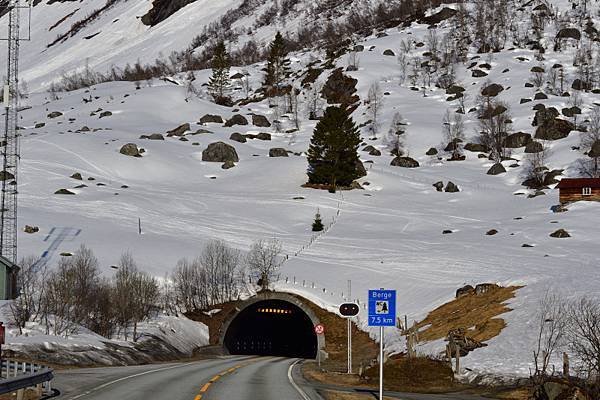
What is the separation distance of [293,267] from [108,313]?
2028cm

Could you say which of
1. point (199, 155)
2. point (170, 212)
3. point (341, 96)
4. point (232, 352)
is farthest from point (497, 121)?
point (232, 352)

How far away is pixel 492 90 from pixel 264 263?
9849 centimetres

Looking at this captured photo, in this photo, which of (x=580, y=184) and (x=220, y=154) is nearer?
(x=580, y=184)

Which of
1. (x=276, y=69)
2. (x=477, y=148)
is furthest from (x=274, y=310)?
(x=276, y=69)

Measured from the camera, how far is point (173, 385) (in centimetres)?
2538

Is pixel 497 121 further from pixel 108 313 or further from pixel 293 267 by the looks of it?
pixel 108 313

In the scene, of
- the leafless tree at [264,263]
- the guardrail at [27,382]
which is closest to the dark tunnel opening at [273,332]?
the leafless tree at [264,263]

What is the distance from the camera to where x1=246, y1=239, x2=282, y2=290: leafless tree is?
208ft

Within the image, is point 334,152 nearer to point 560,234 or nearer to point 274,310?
point 274,310

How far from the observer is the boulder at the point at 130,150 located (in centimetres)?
11241

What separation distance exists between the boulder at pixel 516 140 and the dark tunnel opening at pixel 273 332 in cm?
6377

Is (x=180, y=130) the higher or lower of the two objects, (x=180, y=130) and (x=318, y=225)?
the higher

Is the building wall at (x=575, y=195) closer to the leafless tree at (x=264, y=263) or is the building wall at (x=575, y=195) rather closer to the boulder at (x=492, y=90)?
the leafless tree at (x=264, y=263)

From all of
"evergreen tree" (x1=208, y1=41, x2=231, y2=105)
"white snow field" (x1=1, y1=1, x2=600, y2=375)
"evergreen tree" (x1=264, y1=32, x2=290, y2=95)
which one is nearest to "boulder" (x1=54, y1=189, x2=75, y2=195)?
"white snow field" (x1=1, y1=1, x2=600, y2=375)
